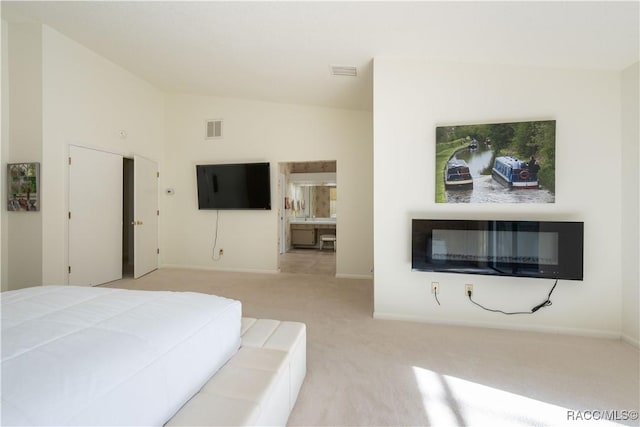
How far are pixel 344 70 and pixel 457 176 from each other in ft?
6.00

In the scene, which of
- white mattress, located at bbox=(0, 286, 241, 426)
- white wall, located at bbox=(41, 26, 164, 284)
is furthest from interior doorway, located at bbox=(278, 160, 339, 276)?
white mattress, located at bbox=(0, 286, 241, 426)

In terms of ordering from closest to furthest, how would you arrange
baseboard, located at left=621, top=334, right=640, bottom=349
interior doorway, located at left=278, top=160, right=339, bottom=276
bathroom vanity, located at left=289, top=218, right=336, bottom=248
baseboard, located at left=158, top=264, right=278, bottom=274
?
baseboard, located at left=621, top=334, right=640, bottom=349 < baseboard, located at left=158, top=264, right=278, bottom=274 < interior doorway, located at left=278, top=160, right=339, bottom=276 < bathroom vanity, located at left=289, top=218, right=336, bottom=248

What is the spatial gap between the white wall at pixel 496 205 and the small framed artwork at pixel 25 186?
4025 millimetres

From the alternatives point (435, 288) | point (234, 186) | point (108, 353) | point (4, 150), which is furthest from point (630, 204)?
point (4, 150)

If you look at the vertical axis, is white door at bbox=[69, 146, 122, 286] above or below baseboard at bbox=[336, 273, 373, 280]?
above

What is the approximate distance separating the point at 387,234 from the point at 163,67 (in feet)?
13.2

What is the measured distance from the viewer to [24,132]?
10.9 feet

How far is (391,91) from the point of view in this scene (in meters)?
2.87

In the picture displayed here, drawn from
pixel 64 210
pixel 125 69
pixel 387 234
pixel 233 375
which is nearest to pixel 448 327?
pixel 387 234

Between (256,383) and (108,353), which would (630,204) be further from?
(108,353)

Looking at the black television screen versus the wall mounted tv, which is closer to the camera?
the wall mounted tv

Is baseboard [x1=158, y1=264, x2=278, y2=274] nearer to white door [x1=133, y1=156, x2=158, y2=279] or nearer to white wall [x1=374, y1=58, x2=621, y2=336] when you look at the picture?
white door [x1=133, y1=156, x2=158, y2=279]

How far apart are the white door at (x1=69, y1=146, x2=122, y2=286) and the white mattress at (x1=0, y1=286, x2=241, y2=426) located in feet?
8.60

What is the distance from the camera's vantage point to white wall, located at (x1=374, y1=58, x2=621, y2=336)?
248 centimetres
